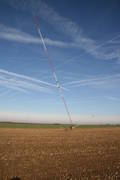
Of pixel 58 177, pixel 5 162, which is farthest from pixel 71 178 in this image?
pixel 5 162

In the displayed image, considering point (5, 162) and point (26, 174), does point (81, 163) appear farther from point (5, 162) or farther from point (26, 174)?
point (5, 162)

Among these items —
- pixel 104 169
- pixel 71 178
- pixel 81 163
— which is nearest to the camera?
pixel 71 178

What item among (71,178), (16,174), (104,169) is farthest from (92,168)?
(16,174)

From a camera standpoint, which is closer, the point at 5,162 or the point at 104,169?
the point at 104,169

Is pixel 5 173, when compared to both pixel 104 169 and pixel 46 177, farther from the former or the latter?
pixel 104 169

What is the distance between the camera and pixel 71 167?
13914 millimetres

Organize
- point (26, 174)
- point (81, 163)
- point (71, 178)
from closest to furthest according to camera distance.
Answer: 1. point (71, 178)
2. point (26, 174)
3. point (81, 163)

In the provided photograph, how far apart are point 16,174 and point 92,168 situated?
492cm

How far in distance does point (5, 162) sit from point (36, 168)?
10.6ft

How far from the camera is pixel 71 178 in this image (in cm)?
1112

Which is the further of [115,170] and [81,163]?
[81,163]

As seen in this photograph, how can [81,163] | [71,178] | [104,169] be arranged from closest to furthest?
1. [71,178]
2. [104,169]
3. [81,163]

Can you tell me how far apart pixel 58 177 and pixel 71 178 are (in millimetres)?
796

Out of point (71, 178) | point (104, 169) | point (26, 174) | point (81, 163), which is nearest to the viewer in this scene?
point (71, 178)
